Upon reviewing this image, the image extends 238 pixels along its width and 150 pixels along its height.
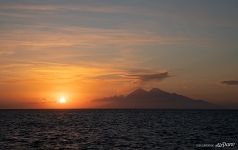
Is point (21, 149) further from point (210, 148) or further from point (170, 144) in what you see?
point (210, 148)

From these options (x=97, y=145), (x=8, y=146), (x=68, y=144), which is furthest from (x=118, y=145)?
(x=8, y=146)

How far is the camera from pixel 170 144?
5347 cm

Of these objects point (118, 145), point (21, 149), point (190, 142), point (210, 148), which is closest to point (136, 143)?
point (118, 145)

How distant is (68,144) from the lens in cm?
5419

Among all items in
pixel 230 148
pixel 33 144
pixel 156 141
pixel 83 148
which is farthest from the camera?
pixel 156 141

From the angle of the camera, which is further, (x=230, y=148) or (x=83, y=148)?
(x=83, y=148)

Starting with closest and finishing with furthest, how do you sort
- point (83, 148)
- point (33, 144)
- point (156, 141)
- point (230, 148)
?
point (230, 148) → point (83, 148) → point (33, 144) → point (156, 141)

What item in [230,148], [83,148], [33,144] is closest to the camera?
[230,148]

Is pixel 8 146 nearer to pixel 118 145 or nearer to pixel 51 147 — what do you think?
pixel 51 147

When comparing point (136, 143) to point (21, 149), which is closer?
point (21, 149)

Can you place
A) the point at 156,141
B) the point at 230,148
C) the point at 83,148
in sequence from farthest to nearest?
the point at 156,141 < the point at 83,148 < the point at 230,148

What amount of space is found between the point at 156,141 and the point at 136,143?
3.96 metres

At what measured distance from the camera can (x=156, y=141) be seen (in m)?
57.2

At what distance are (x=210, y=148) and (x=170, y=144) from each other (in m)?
7.10
